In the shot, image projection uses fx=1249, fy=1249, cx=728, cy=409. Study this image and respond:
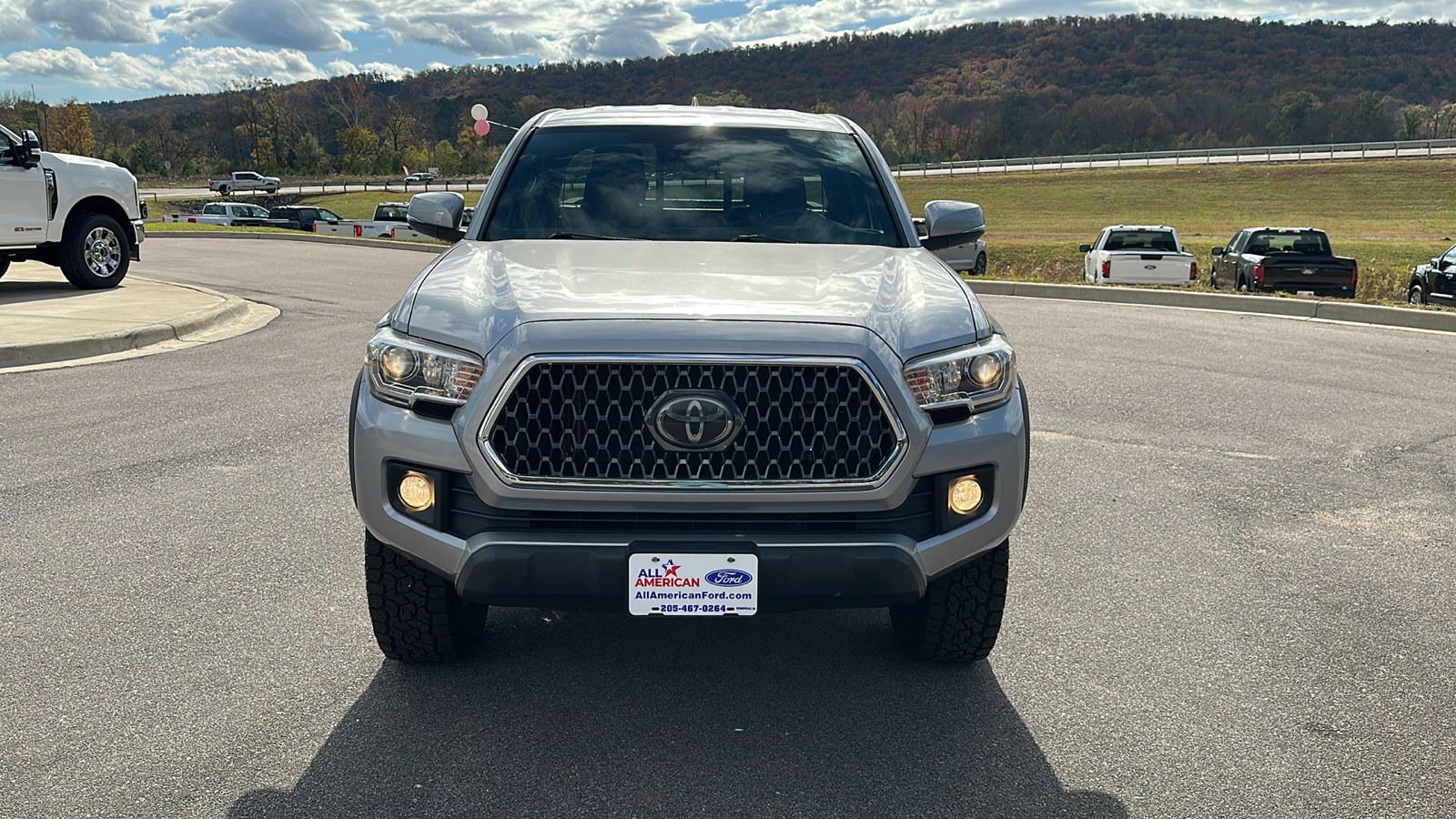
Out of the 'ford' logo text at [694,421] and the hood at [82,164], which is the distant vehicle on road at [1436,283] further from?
the hood at [82,164]

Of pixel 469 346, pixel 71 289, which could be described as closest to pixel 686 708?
pixel 469 346

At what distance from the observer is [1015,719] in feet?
12.1

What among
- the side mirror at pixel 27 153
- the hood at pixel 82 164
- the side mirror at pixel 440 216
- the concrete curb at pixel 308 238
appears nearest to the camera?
the side mirror at pixel 440 216

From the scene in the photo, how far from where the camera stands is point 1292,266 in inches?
766

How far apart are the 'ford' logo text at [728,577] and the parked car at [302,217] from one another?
44.6 metres

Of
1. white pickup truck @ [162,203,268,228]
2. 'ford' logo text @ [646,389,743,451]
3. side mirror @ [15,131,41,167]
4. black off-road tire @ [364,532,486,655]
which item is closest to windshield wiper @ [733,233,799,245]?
'ford' logo text @ [646,389,743,451]

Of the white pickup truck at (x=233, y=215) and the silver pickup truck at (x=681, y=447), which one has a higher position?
the silver pickup truck at (x=681, y=447)

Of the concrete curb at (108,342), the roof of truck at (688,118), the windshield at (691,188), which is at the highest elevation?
the roof of truck at (688,118)

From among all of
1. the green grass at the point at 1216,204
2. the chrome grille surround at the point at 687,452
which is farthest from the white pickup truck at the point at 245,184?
the chrome grille surround at the point at 687,452

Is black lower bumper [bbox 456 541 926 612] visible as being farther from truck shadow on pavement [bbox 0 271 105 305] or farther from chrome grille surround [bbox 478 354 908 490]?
truck shadow on pavement [bbox 0 271 105 305]

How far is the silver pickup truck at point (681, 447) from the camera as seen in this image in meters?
3.26

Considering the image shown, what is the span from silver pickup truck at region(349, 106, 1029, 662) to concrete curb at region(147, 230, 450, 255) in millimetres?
27985

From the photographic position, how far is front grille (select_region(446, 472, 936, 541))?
10.9 ft

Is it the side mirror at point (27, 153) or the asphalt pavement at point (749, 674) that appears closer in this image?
the asphalt pavement at point (749, 674)
